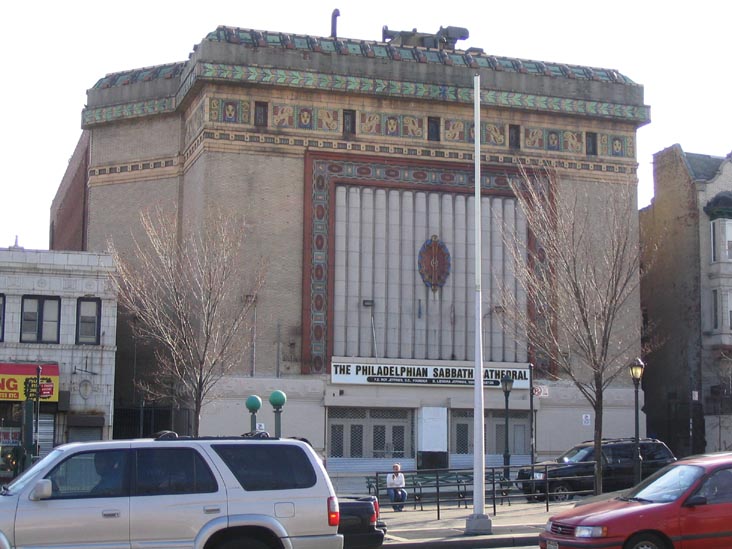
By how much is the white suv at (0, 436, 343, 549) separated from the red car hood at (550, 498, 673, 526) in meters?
3.60

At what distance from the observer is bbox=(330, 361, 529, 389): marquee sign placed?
40.5 m

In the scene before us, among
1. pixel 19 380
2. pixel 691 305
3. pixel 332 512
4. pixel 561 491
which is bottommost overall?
pixel 561 491

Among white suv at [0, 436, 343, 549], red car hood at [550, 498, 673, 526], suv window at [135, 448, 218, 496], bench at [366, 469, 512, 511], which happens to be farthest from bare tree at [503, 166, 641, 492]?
suv window at [135, 448, 218, 496]

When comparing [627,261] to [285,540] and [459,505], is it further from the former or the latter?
[285,540]

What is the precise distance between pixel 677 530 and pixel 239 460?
5827 millimetres

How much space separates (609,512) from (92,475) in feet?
22.3

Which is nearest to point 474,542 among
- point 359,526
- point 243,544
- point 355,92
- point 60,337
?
point 359,526

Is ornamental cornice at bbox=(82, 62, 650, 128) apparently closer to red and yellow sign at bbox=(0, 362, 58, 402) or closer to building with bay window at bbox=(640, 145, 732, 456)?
building with bay window at bbox=(640, 145, 732, 456)

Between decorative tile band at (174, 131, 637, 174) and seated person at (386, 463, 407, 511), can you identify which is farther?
decorative tile band at (174, 131, 637, 174)

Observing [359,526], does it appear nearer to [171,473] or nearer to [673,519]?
[171,473]

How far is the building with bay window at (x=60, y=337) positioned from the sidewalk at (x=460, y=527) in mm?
12817

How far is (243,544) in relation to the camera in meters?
13.1

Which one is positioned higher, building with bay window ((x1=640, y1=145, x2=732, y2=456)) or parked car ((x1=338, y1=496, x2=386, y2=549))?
building with bay window ((x1=640, y1=145, x2=732, y2=456))

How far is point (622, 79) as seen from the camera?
150ft
